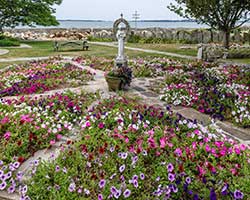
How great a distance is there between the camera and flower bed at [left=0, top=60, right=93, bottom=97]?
631cm

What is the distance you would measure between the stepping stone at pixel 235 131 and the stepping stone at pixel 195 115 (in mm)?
214

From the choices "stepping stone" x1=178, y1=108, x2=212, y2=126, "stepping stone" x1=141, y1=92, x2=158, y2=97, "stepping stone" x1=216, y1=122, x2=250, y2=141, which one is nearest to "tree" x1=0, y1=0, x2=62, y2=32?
"stepping stone" x1=141, y1=92, x2=158, y2=97

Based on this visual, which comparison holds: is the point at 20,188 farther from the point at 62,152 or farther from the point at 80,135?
the point at 80,135

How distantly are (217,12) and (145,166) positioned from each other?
490 inches

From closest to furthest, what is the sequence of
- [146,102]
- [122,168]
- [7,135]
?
[122,168]
[7,135]
[146,102]

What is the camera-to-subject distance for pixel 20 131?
3.69 meters

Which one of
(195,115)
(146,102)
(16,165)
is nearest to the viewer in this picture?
(16,165)

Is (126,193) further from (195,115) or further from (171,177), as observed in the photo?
(195,115)

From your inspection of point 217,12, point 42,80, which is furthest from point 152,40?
point 42,80

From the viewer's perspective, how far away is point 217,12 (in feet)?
44.5

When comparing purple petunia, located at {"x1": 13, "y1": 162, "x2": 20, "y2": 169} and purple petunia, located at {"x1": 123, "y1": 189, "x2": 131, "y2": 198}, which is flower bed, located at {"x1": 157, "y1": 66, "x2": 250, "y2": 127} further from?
purple petunia, located at {"x1": 13, "y1": 162, "x2": 20, "y2": 169}

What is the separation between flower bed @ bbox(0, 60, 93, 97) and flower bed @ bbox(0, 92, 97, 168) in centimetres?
114

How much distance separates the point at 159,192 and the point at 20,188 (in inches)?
51.6

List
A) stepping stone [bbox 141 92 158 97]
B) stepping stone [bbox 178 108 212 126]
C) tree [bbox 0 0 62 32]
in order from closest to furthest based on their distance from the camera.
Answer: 1. stepping stone [bbox 178 108 212 126]
2. stepping stone [bbox 141 92 158 97]
3. tree [bbox 0 0 62 32]
